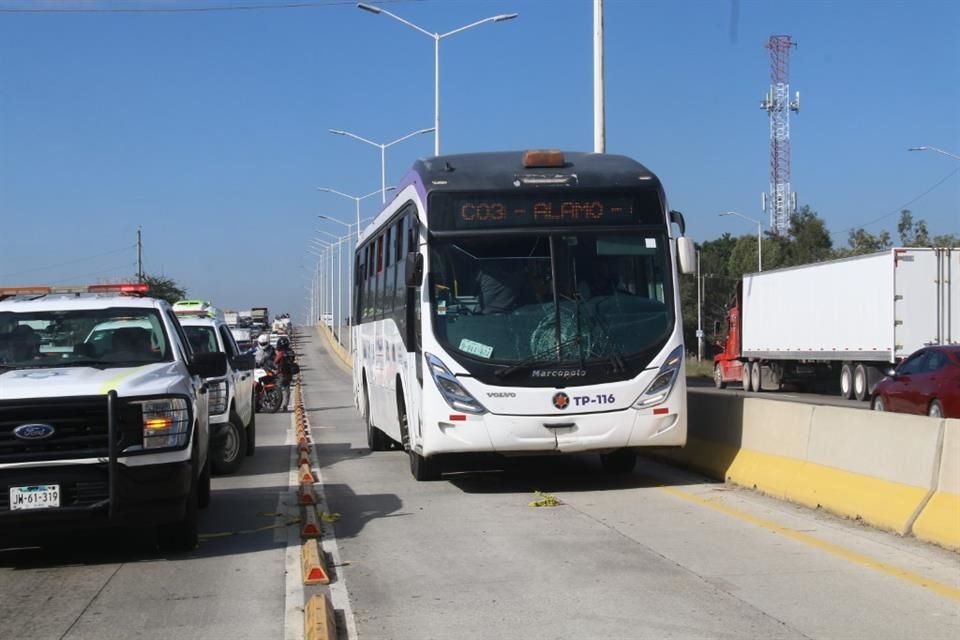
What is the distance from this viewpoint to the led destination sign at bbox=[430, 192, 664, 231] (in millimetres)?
12859

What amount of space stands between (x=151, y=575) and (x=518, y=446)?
4533mm

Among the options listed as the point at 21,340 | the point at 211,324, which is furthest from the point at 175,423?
the point at 211,324

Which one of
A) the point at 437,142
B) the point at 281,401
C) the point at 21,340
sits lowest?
the point at 281,401

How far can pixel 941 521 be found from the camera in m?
8.91

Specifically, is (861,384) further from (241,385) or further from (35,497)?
(35,497)

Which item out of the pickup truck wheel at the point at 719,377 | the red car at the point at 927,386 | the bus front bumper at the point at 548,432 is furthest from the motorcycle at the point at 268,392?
the pickup truck wheel at the point at 719,377

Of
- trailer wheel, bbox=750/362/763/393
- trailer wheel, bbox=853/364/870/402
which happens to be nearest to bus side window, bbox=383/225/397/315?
trailer wheel, bbox=853/364/870/402

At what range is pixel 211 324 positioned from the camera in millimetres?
18547

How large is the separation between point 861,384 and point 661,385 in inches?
919

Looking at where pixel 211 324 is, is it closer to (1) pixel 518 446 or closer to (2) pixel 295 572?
(1) pixel 518 446

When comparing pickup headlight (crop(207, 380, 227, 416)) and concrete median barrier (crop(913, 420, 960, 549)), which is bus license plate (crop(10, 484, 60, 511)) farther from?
pickup headlight (crop(207, 380, 227, 416))

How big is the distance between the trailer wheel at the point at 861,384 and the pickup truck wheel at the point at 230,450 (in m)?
22.4

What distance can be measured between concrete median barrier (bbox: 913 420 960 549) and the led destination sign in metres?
4.84

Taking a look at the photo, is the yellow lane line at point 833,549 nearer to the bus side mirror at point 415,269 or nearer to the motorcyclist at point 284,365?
the bus side mirror at point 415,269
